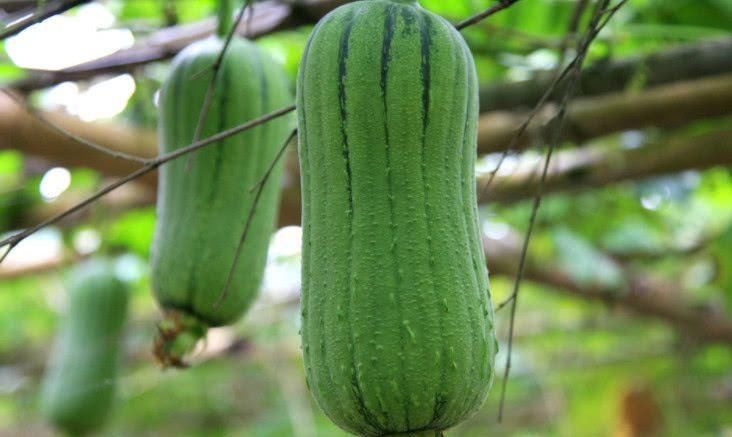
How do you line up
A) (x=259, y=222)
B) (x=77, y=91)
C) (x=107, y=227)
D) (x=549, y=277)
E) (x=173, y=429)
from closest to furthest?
(x=259, y=222) → (x=77, y=91) → (x=107, y=227) → (x=549, y=277) → (x=173, y=429)

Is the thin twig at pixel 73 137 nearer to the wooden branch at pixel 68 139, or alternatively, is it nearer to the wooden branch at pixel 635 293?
the wooden branch at pixel 68 139

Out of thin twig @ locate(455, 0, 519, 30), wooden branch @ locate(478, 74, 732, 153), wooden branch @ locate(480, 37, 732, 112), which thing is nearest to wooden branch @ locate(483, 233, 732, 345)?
wooden branch @ locate(478, 74, 732, 153)

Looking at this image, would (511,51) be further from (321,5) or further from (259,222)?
(259,222)

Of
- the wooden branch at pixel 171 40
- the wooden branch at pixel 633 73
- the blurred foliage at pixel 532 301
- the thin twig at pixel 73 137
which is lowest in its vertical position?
the blurred foliage at pixel 532 301

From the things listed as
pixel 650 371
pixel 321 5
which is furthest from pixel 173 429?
pixel 321 5

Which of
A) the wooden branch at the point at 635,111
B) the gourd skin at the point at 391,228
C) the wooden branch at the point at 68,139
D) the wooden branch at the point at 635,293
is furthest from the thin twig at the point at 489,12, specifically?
the wooden branch at the point at 635,293

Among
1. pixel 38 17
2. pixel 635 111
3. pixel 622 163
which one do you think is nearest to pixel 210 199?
pixel 38 17

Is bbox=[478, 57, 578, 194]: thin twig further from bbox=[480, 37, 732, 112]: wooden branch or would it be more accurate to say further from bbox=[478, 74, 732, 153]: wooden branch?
bbox=[478, 74, 732, 153]: wooden branch
